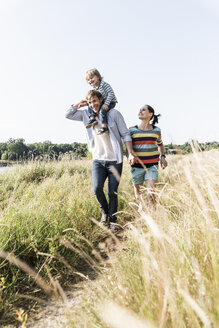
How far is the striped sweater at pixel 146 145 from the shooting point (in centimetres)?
399

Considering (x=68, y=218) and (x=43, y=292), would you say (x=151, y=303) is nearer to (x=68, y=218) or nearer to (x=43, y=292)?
(x=43, y=292)

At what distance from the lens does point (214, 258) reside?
1534 millimetres

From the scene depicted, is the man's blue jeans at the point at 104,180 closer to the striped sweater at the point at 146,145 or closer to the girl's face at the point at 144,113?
the striped sweater at the point at 146,145

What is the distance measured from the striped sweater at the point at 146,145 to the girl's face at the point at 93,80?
1.21m

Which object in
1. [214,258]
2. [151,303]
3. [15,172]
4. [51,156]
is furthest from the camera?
[51,156]

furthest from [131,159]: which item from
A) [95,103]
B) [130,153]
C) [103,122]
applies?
[95,103]

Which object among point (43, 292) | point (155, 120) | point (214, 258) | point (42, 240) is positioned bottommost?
point (43, 292)

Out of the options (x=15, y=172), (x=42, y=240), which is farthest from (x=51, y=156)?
(x=42, y=240)

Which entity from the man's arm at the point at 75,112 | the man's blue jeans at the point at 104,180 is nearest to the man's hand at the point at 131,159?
the man's blue jeans at the point at 104,180

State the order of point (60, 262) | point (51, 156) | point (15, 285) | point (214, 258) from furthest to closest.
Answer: point (51, 156), point (60, 262), point (15, 285), point (214, 258)

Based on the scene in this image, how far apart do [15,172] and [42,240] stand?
5.37 m

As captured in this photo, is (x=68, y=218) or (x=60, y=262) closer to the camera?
(x=60, y=262)

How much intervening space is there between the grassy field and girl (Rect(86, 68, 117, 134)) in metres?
1.34

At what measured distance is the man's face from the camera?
Result: 4.04m
